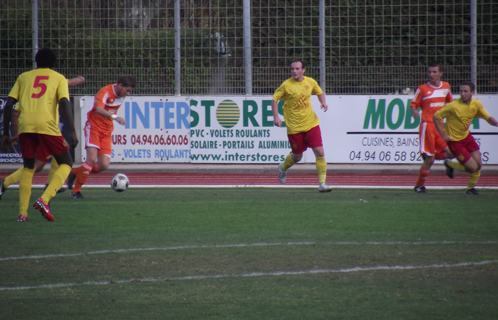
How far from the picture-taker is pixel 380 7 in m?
15.0

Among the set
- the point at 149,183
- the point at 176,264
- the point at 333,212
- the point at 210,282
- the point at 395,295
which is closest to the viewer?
the point at 395,295

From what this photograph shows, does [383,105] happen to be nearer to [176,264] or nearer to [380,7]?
[380,7]

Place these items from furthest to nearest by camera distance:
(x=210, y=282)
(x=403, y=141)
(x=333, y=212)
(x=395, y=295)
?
(x=403, y=141)
(x=333, y=212)
(x=210, y=282)
(x=395, y=295)

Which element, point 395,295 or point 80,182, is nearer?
point 395,295

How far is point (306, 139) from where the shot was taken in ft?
32.1

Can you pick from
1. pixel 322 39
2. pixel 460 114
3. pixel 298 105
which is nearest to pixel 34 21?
pixel 322 39

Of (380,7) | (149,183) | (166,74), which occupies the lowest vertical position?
(149,183)

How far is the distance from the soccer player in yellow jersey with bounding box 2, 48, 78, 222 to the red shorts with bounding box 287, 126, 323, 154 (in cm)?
399

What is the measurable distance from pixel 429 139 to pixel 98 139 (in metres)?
5.36

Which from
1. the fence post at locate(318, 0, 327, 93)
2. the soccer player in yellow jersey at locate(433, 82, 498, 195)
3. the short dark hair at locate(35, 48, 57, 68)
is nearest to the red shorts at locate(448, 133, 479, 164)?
the soccer player in yellow jersey at locate(433, 82, 498, 195)

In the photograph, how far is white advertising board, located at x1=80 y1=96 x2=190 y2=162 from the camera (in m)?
15.5

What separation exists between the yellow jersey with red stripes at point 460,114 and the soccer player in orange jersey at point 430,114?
0.59 m

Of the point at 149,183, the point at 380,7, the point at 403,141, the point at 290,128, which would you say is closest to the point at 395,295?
the point at 290,128

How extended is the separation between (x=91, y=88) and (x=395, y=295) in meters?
13.1
